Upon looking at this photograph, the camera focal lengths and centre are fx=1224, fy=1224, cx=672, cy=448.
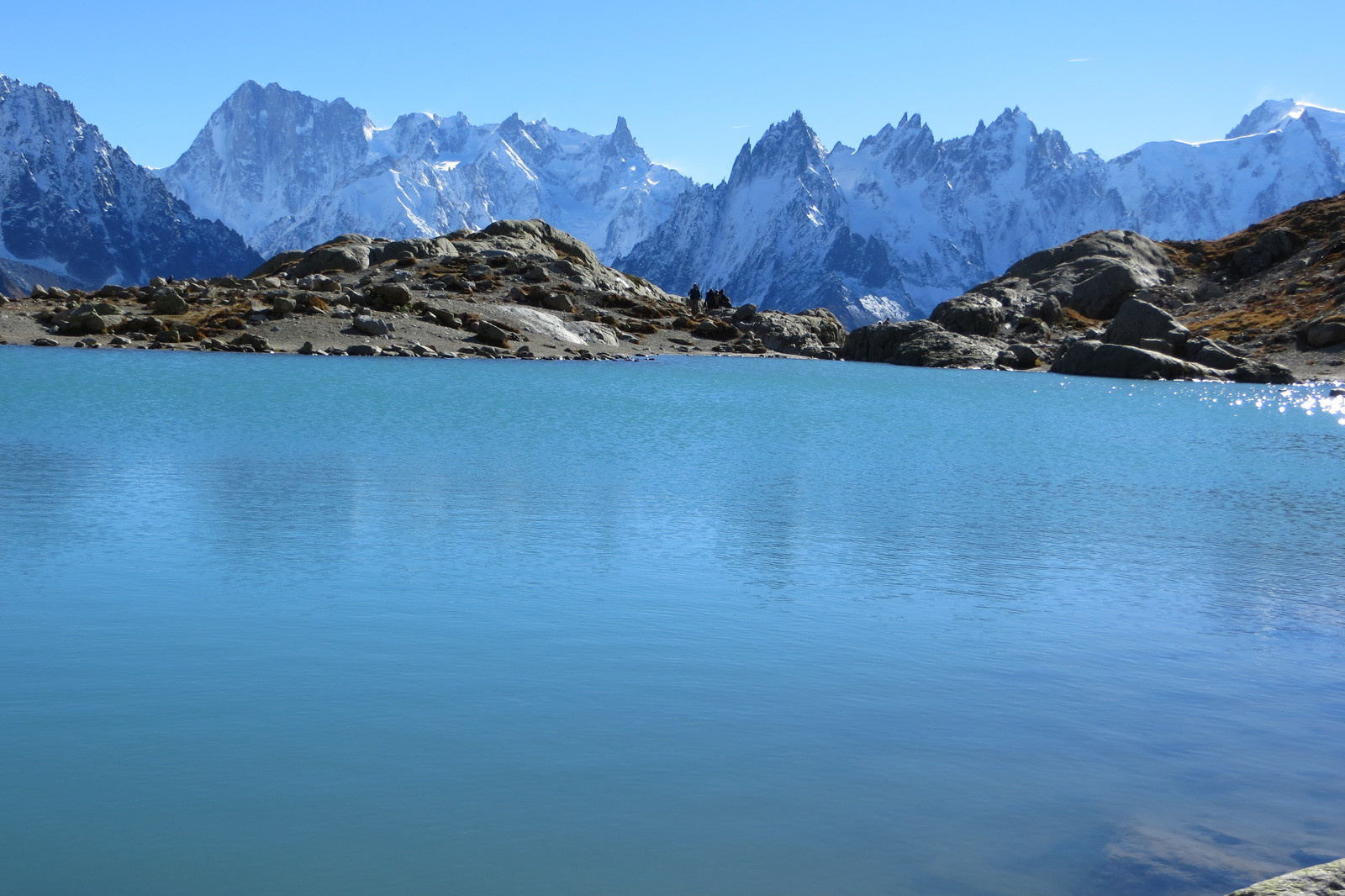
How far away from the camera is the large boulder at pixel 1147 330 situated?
112875 mm

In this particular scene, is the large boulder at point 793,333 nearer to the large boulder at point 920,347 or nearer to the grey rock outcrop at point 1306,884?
the large boulder at point 920,347

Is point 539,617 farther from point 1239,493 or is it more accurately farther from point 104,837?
point 1239,493

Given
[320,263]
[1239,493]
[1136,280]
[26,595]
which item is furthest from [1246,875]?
[1136,280]

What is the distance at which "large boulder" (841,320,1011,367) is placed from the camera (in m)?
124

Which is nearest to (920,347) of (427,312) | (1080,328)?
(1080,328)

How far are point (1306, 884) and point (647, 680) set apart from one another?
750cm

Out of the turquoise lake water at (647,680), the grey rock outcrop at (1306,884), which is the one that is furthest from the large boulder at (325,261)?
the grey rock outcrop at (1306,884)

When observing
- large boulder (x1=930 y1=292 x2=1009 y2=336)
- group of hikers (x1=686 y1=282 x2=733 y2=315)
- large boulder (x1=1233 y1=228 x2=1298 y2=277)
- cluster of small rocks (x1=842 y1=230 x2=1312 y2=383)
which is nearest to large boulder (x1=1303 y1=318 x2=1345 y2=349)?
cluster of small rocks (x1=842 y1=230 x2=1312 y2=383)

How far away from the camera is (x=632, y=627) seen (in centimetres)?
1638

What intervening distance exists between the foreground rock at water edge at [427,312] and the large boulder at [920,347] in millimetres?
3792

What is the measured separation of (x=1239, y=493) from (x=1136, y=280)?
129 m

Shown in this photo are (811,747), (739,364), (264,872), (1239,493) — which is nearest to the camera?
(264,872)

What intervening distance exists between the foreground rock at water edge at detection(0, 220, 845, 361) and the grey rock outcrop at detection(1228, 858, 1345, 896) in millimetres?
84716

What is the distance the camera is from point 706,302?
484 feet
